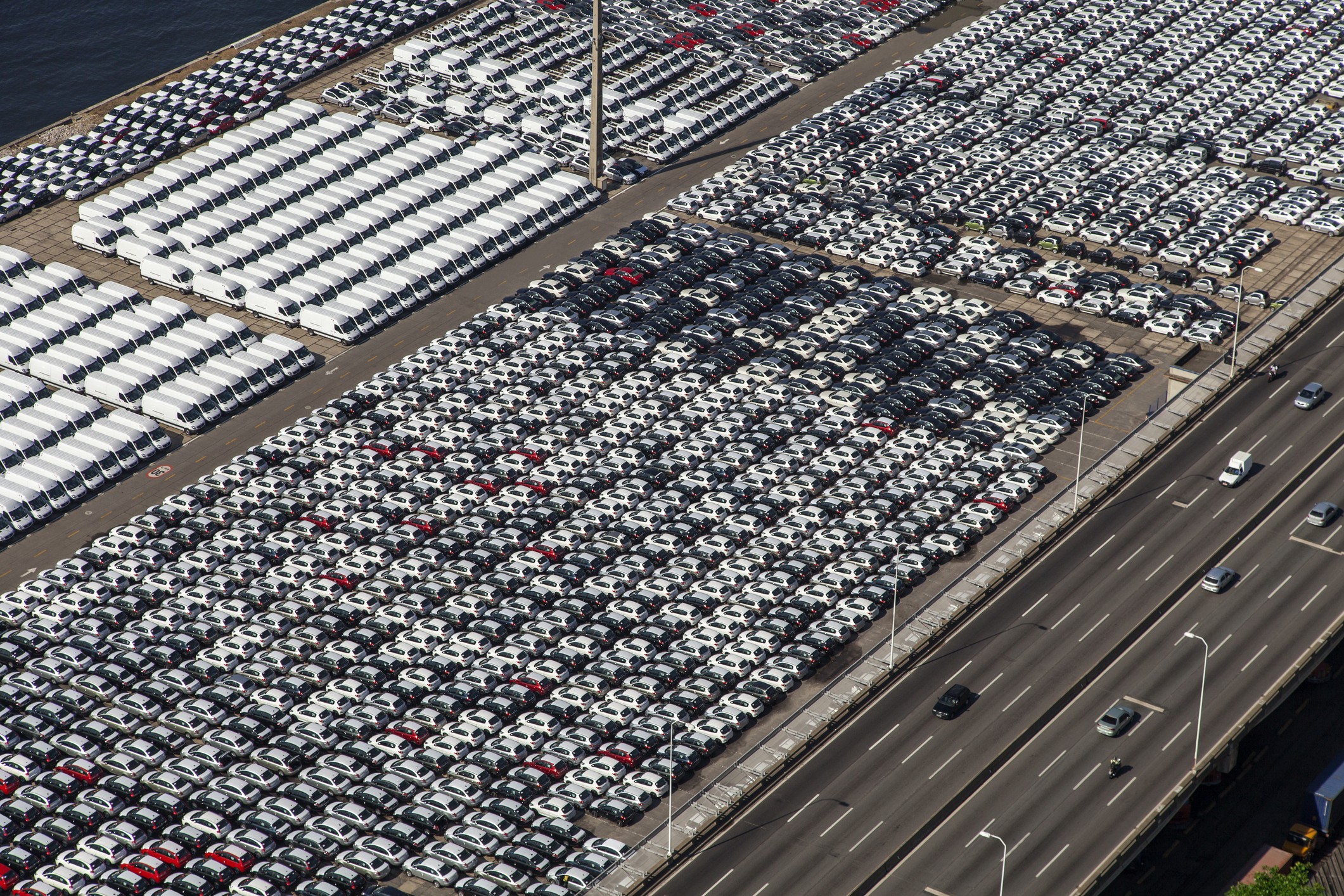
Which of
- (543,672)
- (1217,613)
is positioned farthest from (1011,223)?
(543,672)

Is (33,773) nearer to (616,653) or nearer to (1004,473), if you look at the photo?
(616,653)

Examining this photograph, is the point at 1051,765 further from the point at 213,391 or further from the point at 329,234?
the point at 329,234

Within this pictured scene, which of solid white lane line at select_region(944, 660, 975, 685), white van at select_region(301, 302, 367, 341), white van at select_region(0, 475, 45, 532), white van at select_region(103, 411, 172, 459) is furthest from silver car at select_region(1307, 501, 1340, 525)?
white van at select_region(0, 475, 45, 532)

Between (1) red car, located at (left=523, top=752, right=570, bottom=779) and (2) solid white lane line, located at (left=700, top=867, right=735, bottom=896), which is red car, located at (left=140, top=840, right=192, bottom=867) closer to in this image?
(1) red car, located at (left=523, top=752, right=570, bottom=779)

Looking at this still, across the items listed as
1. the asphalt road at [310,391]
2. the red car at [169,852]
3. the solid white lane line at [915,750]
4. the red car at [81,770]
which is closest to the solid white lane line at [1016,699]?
the solid white lane line at [915,750]

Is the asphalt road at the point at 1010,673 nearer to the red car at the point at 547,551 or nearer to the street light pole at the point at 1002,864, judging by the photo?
the street light pole at the point at 1002,864
